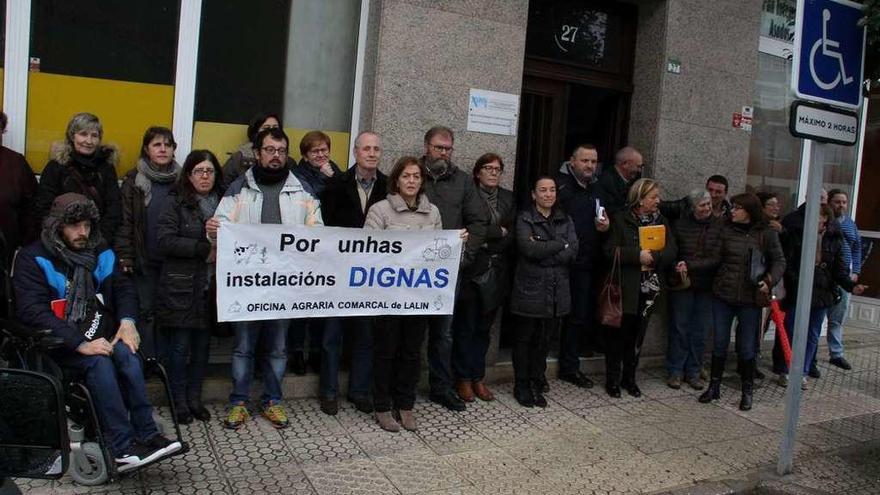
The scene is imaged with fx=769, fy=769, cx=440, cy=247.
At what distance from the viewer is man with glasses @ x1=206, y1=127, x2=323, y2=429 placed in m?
5.20

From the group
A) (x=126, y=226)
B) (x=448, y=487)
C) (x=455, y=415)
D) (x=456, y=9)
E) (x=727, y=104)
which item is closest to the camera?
(x=448, y=487)

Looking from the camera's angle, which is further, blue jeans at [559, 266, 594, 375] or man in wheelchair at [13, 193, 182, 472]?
blue jeans at [559, 266, 594, 375]

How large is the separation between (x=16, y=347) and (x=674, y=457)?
13.9 feet

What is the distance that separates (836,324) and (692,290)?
105 inches

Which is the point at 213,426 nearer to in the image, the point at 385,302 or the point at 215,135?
the point at 385,302

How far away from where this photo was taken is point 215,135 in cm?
608

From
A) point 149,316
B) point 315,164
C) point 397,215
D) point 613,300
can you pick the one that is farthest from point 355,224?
point 613,300

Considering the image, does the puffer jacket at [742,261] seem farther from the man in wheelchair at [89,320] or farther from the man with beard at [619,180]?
the man in wheelchair at [89,320]

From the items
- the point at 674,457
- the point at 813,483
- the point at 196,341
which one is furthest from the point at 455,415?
the point at 813,483

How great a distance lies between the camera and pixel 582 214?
6707 millimetres

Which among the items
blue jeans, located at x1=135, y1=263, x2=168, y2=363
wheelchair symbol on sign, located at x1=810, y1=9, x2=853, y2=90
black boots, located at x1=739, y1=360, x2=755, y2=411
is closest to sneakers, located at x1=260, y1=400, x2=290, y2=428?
blue jeans, located at x1=135, y1=263, x2=168, y2=363

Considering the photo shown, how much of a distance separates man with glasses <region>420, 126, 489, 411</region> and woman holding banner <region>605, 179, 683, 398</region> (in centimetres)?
137

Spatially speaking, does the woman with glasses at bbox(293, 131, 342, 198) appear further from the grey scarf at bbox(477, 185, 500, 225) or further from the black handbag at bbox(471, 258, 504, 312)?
the black handbag at bbox(471, 258, 504, 312)

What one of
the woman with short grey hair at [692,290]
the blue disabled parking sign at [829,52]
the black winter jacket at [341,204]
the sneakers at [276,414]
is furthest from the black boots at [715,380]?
the sneakers at [276,414]
